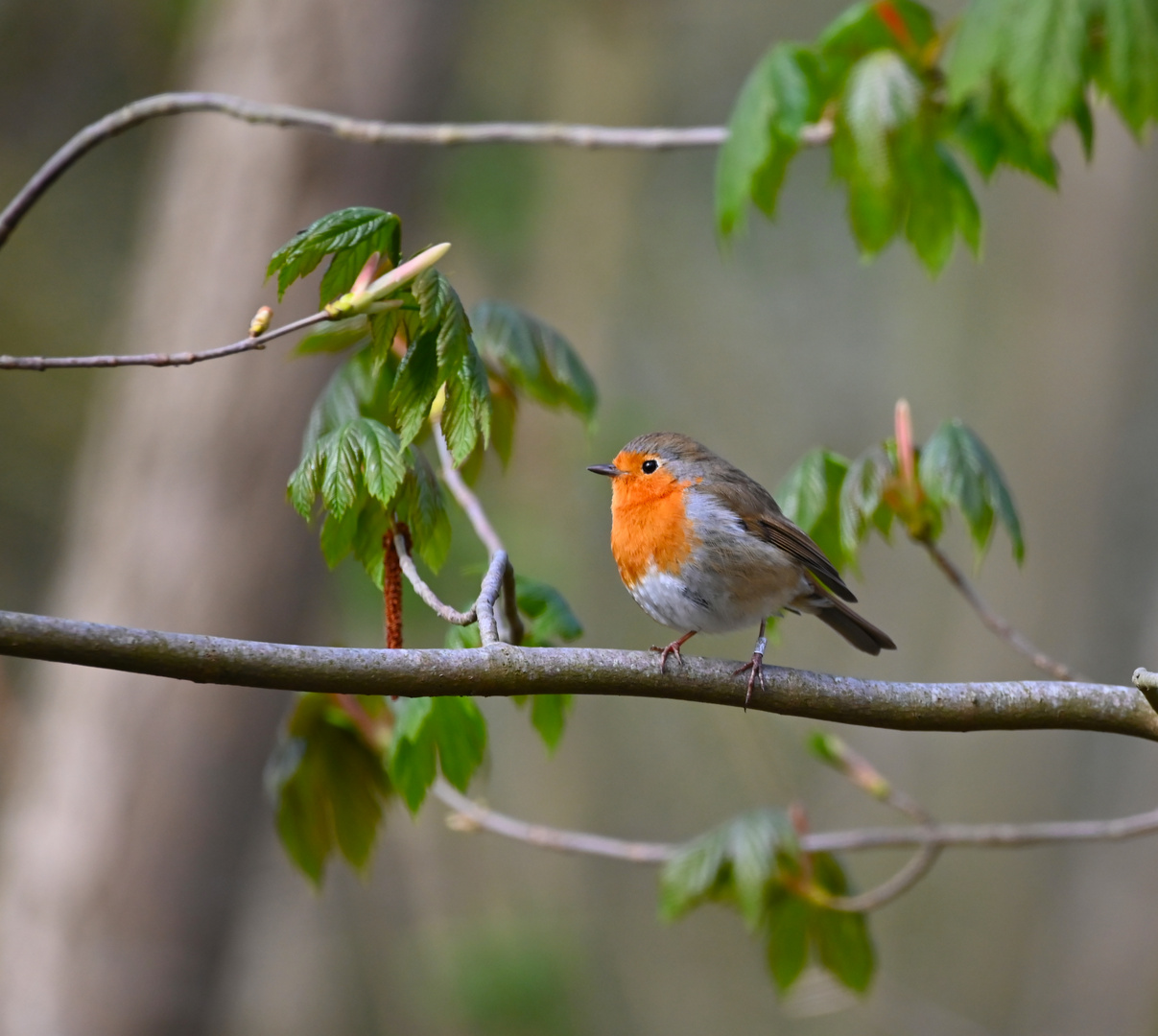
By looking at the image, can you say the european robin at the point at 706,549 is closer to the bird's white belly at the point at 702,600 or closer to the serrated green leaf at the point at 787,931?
the bird's white belly at the point at 702,600

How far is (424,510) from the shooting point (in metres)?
1.85

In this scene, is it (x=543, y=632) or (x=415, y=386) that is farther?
(x=543, y=632)

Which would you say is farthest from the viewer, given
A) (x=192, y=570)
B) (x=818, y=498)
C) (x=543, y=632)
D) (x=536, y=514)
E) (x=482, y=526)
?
(x=536, y=514)

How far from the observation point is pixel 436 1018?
7680 millimetres

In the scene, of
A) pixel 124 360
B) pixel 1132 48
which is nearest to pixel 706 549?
pixel 1132 48

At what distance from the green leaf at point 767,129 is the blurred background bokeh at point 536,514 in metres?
1.43

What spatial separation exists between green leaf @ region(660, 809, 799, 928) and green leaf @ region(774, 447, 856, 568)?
2.10 ft

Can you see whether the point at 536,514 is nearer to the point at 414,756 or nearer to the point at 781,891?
the point at 781,891

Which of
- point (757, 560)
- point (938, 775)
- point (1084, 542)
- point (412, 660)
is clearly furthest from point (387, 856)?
point (412, 660)

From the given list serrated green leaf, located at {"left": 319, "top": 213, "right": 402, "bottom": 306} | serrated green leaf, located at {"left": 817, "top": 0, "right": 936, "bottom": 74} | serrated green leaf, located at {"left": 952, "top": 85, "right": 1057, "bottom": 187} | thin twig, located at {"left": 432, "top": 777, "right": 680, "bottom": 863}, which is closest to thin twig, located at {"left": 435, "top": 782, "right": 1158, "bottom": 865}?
thin twig, located at {"left": 432, "top": 777, "right": 680, "bottom": 863}

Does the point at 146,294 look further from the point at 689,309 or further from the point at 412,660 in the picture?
the point at 689,309

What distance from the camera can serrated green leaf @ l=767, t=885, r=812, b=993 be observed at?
2.67m

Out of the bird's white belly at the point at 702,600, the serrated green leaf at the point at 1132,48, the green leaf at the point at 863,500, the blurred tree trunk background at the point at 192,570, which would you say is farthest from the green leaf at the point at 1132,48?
the blurred tree trunk background at the point at 192,570

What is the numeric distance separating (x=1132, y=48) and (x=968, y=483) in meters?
0.91
